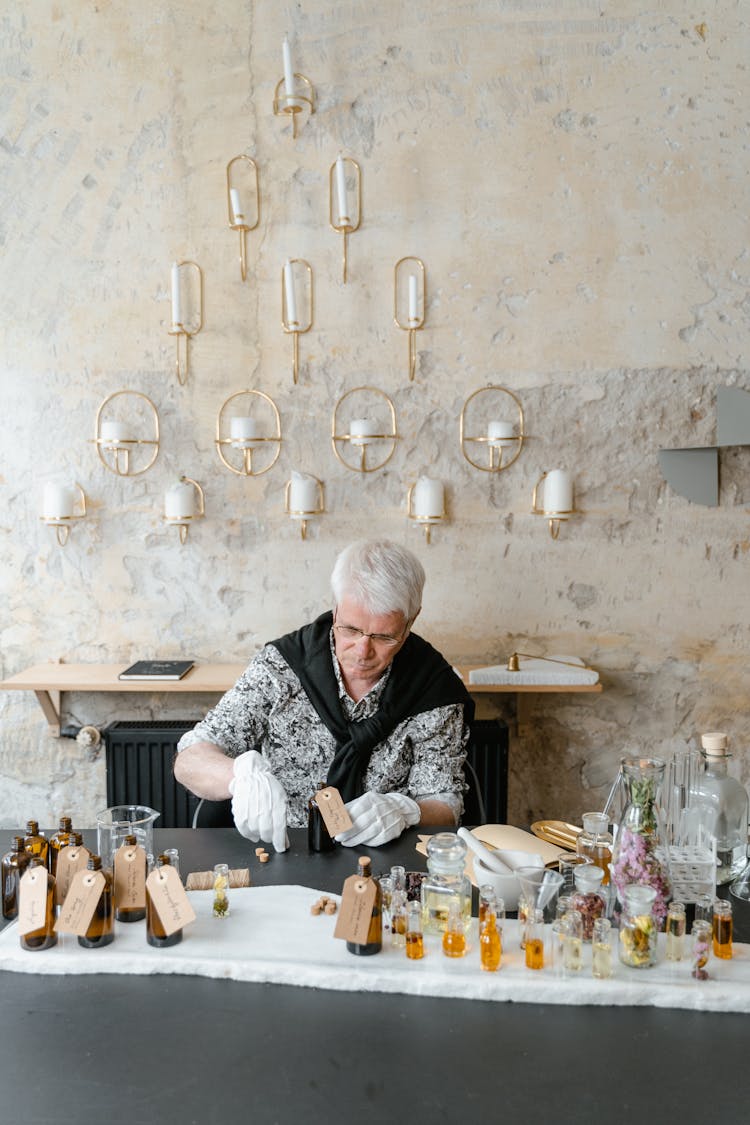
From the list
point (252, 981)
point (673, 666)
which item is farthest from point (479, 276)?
point (252, 981)

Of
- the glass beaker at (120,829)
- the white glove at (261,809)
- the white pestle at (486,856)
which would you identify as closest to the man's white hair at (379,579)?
the white glove at (261,809)

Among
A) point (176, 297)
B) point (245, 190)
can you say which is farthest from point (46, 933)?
point (245, 190)

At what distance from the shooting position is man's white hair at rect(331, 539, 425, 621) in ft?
7.39

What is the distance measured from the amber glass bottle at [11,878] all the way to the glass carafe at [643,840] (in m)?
0.97

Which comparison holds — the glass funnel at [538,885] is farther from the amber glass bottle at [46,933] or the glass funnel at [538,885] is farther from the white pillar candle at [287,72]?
the white pillar candle at [287,72]

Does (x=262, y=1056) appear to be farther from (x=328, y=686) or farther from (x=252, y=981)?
(x=328, y=686)

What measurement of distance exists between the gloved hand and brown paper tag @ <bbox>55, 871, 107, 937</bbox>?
516 mm

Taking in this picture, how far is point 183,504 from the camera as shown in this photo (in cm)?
313

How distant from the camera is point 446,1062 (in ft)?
3.88

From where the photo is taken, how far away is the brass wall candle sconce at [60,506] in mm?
3104

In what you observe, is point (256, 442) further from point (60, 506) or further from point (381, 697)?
point (381, 697)

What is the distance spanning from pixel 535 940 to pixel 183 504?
2081mm

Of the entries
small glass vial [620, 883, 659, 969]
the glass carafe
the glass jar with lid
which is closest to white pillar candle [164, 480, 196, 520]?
the glass jar with lid

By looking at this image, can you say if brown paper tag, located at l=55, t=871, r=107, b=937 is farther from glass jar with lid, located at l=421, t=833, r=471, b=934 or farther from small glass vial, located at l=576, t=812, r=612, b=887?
small glass vial, located at l=576, t=812, r=612, b=887
